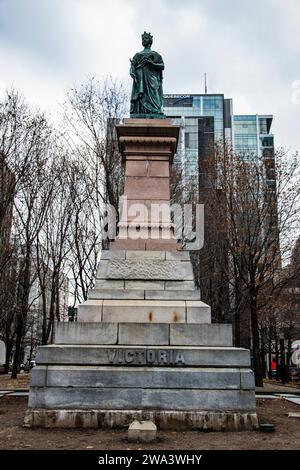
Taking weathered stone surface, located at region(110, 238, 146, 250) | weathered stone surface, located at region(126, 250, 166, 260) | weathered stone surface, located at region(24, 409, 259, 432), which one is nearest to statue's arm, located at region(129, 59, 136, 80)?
weathered stone surface, located at region(110, 238, 146, 250)

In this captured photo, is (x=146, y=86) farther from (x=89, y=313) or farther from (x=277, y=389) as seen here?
(x=277, y=389)

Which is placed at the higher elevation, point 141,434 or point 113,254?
point 113,254

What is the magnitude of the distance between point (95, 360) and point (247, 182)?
1474cm

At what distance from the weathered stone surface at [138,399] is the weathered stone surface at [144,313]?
1817 millimetres

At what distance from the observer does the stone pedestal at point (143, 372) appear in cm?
895

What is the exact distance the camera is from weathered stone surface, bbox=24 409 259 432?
8.86m

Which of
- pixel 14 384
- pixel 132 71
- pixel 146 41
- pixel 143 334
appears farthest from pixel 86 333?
pixel 14 384

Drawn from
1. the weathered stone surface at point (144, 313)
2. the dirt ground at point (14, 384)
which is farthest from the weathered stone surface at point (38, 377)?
the dirt ground at point (14, 384)

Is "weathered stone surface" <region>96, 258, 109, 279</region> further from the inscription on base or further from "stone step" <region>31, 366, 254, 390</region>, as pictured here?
"stone step" <region>31, 366, 254, 390</region>

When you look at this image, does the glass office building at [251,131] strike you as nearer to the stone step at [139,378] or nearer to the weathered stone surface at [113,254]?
the weathered stone surface at [113,254]

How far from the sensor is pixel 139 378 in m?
9.20

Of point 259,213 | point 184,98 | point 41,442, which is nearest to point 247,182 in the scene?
point 259,213

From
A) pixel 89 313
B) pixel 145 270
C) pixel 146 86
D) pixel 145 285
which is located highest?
pixel 146 86
